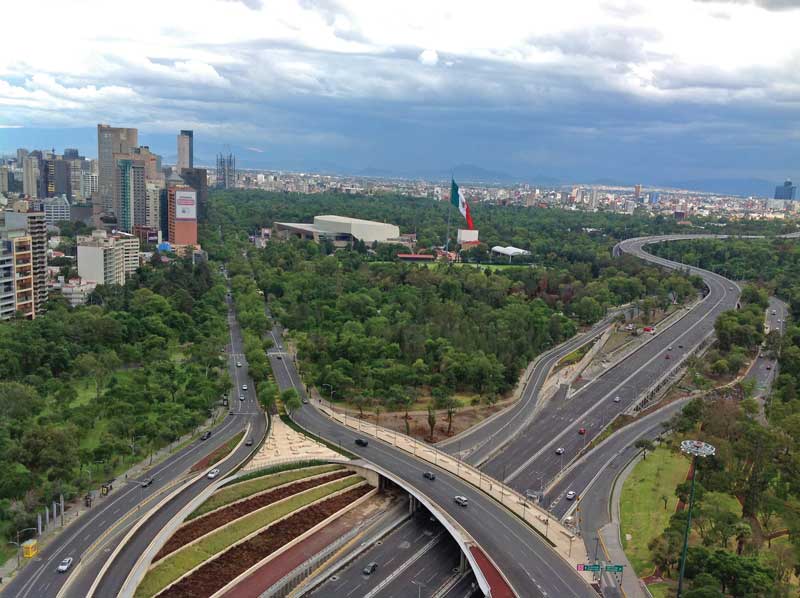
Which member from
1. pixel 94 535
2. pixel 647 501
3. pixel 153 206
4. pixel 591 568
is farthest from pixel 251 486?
pixel 153 206

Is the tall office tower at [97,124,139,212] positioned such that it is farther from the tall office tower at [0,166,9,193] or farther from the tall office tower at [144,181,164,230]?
the tall office tower at [0,166,9,193]

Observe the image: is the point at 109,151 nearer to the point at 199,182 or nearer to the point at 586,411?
the point at 199,182

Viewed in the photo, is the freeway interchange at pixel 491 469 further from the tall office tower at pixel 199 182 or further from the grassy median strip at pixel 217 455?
the tall office tower at pixel 199 182

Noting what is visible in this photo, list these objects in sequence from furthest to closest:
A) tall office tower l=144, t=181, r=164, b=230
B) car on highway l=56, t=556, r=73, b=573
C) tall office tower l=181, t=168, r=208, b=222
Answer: tall office tower l=181, t=168, r=208, b=222
tall office tower l=144, t=181, r=164, b=230
car on highway l=56, t=556, r=73, b=573

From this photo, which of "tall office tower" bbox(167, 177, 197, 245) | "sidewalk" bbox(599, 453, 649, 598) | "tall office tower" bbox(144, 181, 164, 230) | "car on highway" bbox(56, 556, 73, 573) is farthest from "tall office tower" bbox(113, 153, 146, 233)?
"sidewalk" bbox(599, 453, 649, 598)

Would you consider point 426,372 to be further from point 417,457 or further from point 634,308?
point 634,308
